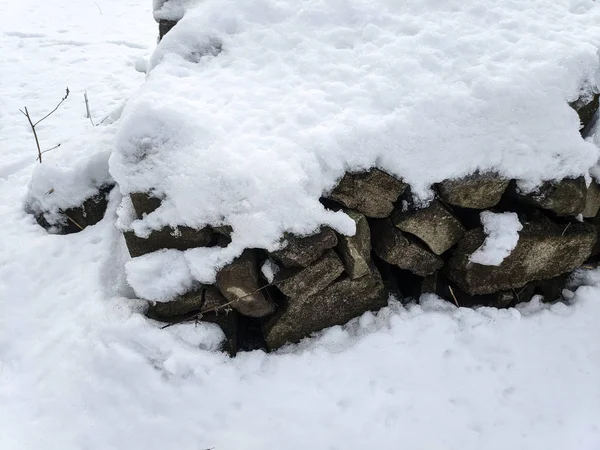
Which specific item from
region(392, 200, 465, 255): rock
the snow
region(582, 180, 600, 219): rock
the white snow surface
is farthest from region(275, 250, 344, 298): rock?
region(582, 180, 600, 219): rock

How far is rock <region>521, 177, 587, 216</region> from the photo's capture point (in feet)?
9.42

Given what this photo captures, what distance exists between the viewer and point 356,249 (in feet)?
9.27

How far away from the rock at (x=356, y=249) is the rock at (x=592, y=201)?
1.49 metres

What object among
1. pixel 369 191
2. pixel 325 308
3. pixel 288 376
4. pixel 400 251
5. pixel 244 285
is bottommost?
pixel 288 376

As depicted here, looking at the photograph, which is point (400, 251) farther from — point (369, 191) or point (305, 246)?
point (305, 246)

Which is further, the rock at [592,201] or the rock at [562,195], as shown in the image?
the rock at [592,201]

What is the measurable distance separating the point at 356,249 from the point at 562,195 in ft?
4.44

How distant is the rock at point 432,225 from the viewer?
287cm

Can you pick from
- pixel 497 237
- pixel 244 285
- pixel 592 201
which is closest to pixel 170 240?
pixel 244 285

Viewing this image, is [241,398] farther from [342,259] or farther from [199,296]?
[342,259]

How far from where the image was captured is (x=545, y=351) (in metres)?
2.95

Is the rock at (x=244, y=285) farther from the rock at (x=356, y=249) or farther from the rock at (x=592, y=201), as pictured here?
the rock at (x=592, y=201)

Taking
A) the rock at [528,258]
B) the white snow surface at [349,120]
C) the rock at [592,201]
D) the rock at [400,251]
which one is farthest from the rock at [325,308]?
the rock at [592,201]

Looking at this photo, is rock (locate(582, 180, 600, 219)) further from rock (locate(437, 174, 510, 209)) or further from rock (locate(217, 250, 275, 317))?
rock (locate(217, 250, 275, 317))
